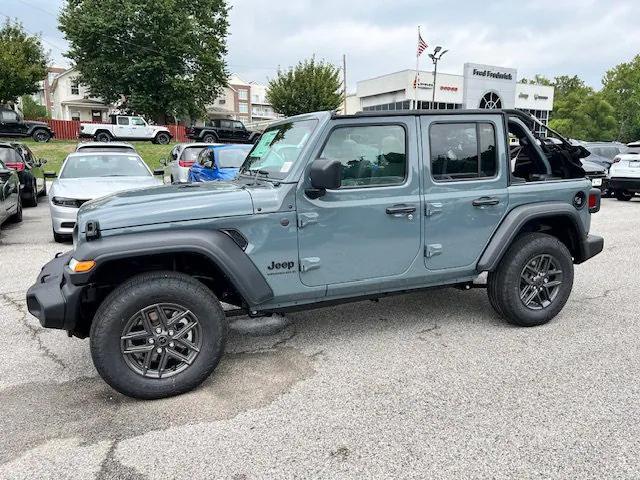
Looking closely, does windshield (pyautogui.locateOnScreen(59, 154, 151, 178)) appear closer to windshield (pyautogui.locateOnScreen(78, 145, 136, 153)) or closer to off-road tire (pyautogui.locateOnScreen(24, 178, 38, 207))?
windshield (pyautogui.locateOnScreen(78, 145, 136, 153))

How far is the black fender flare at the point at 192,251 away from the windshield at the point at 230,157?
681cm

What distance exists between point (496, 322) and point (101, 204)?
3.45m

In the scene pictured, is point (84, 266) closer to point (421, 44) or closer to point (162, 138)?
point (162, 138)

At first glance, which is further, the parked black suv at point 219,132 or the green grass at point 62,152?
the parked black suv at point 219,132

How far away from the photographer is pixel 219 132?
32.3 metres

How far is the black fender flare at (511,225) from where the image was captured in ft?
13.1

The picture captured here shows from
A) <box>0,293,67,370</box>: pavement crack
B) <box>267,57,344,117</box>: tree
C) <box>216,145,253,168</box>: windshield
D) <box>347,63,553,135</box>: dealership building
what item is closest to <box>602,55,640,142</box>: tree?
<box>347,63,553,135</box>: dealership building

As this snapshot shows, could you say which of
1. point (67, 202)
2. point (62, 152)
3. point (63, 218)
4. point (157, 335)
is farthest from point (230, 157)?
point (62, 152)

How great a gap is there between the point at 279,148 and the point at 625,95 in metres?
82.7

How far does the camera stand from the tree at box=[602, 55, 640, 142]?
65500mm

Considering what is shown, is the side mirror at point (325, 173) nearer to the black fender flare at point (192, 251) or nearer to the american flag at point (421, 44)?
the black fender flare at point (192, 251)

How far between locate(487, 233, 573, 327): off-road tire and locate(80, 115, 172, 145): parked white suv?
2804 centimetres

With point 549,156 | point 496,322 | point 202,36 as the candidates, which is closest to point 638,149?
point 549,156

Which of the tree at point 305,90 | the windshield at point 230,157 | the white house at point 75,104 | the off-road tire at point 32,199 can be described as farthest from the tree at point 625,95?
the off-road tire at point 32,199
